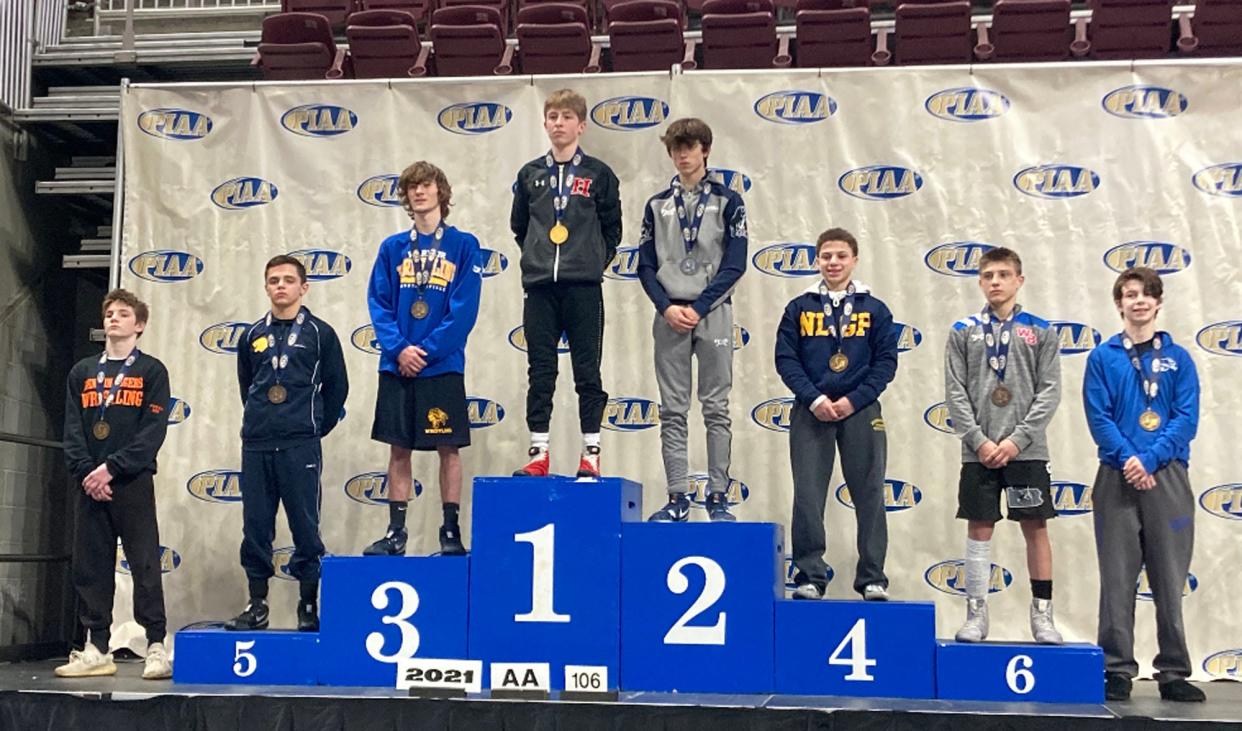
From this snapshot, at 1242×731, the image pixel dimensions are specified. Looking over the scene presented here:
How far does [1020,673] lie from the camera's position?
4.16 m

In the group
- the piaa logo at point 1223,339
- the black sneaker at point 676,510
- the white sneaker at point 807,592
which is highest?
the piaa logo at point 1223,339

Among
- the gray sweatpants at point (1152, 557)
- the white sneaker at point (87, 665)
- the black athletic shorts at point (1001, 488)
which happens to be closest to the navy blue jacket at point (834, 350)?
the black athletic shorts at point (1001, 488)

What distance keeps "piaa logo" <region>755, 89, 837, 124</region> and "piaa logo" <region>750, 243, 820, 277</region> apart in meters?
0.65

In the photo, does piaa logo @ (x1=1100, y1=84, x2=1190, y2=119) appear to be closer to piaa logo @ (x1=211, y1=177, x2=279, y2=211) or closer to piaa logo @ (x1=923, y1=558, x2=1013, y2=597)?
piaa logo @ (x1=923, y1=558, x2=1013, y2=597)

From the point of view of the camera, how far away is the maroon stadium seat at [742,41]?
22.3 ft

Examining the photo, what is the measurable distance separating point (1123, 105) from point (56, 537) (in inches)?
248

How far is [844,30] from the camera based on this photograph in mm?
6633

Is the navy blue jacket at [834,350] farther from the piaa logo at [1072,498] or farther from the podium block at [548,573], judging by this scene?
the piaa logo at [1072,498]

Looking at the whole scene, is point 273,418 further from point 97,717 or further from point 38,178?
point 38,178

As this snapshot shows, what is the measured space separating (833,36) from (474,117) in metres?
2.00

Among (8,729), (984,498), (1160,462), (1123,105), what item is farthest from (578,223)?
Answer: (1123,105)

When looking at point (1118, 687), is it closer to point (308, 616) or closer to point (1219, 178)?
point (1219, 178)

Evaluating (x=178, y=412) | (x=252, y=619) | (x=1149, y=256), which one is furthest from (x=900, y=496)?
(x=178, y=412)

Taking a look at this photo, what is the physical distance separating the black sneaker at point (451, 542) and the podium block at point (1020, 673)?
1.77m
